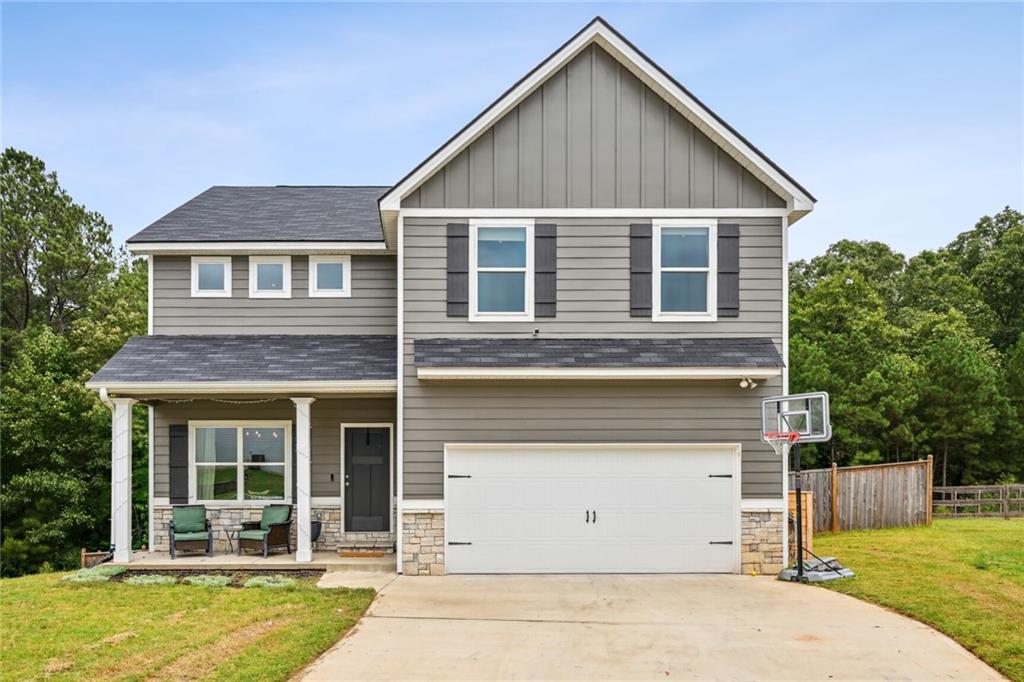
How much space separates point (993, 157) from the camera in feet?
93.2

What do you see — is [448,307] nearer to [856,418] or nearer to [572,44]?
[572,44]

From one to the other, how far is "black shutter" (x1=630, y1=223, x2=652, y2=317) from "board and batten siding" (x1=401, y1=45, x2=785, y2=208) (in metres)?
0.42

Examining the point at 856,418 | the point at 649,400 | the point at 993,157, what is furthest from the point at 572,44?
the point at 993,157

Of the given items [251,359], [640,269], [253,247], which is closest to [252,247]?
[253,247]

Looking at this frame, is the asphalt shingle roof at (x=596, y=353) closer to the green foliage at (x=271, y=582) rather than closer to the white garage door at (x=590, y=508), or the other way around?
the white garage door at (x=590, y=508)

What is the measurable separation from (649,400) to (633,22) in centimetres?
794

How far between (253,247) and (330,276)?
1.39 metres

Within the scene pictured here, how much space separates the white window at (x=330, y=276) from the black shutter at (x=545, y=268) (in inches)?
158

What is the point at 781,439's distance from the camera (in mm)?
10047

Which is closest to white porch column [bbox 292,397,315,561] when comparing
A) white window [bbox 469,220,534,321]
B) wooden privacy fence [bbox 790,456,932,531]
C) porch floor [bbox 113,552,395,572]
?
porch floor [bbox 113,552,395,572]

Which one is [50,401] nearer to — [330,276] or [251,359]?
[251,359]

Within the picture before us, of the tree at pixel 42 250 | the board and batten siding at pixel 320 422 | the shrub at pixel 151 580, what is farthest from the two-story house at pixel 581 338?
the tree at pixel 42 250

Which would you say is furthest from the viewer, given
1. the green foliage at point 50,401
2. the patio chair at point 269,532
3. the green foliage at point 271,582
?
the green foliage at point 50,401

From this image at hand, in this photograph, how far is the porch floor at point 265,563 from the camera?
10836 mm
